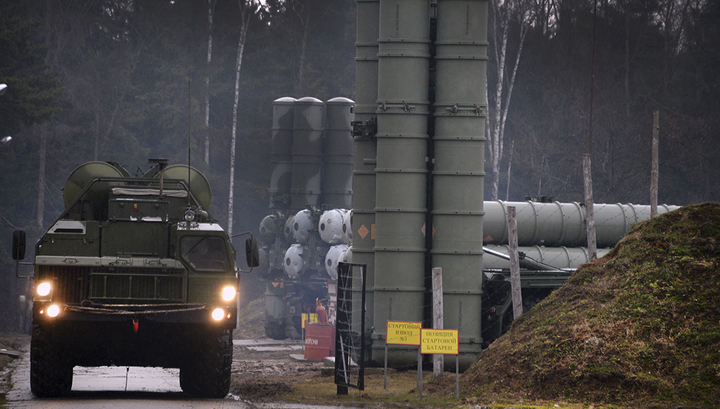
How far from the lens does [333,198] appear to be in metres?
33.2

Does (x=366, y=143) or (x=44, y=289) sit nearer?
(x=44, y=289)

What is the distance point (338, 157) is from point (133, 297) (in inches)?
852

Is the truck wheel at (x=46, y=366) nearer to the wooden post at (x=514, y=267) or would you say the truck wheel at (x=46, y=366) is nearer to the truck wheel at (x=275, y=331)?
the wooden post at (x=514, y=267)

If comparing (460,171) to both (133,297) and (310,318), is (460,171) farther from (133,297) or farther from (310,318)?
(310,318)

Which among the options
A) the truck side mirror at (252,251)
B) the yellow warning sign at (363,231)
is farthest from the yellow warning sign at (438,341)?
the yellow warning sign at (363,231)

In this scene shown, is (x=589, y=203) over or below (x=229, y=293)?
over

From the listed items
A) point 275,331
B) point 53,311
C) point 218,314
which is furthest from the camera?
point 275,331

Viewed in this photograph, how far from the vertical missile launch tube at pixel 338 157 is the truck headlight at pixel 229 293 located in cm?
2106

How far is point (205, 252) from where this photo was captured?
1199cm

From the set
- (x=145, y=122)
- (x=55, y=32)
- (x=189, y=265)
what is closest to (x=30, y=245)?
(x=145, y=122)

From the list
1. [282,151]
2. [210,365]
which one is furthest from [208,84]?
[210,365]

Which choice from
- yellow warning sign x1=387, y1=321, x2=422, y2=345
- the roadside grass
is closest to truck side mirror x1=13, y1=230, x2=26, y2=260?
the roadside grass

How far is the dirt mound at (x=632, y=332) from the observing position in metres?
11.2

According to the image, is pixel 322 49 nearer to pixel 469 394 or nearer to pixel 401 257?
pixel 401 257
